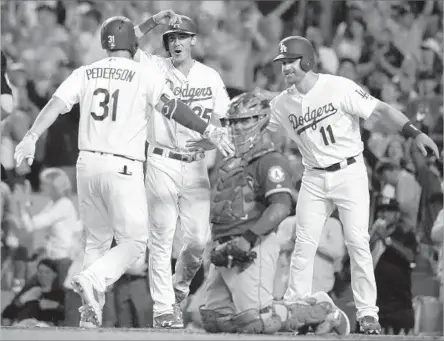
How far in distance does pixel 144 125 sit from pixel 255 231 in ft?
5.59

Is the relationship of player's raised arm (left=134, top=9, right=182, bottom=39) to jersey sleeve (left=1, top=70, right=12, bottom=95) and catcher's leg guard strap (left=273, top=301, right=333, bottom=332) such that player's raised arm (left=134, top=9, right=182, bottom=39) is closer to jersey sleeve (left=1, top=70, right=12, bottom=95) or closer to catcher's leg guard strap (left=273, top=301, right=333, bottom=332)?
jersey sleeve (left=1, top=70, right=12, bottom=95)

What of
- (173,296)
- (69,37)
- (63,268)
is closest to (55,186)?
(63,268)

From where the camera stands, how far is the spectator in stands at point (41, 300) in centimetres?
1156

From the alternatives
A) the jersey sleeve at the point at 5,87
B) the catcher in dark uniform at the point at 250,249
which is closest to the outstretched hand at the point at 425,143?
the catcher in dark uniform at the point at 250,249

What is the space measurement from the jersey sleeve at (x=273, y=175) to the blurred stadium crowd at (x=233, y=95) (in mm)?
3371

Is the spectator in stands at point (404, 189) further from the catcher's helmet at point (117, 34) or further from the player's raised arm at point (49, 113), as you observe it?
the player's raised arm at point (49, 113)

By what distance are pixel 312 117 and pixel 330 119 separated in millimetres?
143

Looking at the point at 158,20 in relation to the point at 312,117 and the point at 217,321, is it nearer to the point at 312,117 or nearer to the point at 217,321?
the point at 312,117

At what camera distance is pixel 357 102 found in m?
8.93

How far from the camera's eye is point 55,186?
1220cm

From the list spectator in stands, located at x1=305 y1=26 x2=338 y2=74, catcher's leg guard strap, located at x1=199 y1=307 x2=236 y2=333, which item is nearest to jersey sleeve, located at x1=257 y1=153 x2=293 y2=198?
catcher's leg guard strap, located at x1=199 y1=307 x2=236 y2=333

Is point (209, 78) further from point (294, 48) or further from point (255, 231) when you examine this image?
point (255, 231)

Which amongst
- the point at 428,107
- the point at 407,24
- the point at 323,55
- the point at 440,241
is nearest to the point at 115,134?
the point at 440,241

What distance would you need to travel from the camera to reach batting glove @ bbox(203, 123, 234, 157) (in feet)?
26.0
